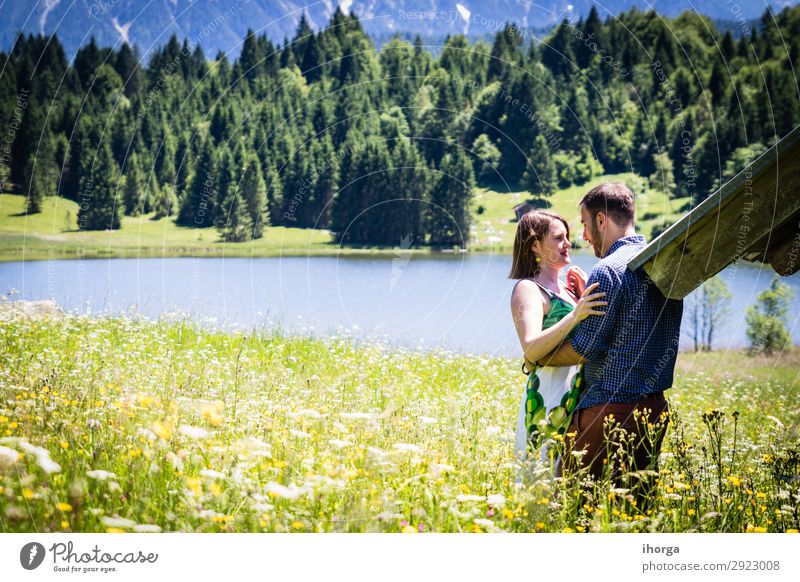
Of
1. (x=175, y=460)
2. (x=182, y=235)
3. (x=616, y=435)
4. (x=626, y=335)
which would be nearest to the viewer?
(x=626, y=335)

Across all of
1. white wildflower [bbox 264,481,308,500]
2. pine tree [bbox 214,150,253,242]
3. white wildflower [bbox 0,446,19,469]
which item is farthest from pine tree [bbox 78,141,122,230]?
white wildflower [bbox 264,481,308,500]

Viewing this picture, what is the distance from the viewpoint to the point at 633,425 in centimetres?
398

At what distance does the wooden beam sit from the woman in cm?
50

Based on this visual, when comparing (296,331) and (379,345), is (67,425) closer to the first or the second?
(379,345)

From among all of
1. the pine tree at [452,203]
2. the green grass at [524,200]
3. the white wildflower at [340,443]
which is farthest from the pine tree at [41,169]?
the green grass at [524,200]

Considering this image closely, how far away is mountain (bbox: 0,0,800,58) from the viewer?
21.2ft

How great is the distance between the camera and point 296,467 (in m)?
4.41

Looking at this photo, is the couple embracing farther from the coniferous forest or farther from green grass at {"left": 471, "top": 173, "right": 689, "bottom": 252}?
green grass at {"left": 471, "top": 173, "right": 689, "bottom": 252}

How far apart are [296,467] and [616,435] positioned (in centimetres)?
171

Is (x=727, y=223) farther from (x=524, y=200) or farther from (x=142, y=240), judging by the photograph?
(x=524, y=200)

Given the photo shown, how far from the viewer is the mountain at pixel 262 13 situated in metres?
6.45

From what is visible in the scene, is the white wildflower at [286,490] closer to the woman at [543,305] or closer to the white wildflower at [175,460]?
the white wildflower at [175,460]

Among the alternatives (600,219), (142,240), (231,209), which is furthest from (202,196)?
(600,219)

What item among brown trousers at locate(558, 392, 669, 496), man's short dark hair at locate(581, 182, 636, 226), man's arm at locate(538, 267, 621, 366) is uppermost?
man's short dark hair at locate(581, 182, 636, 226)
